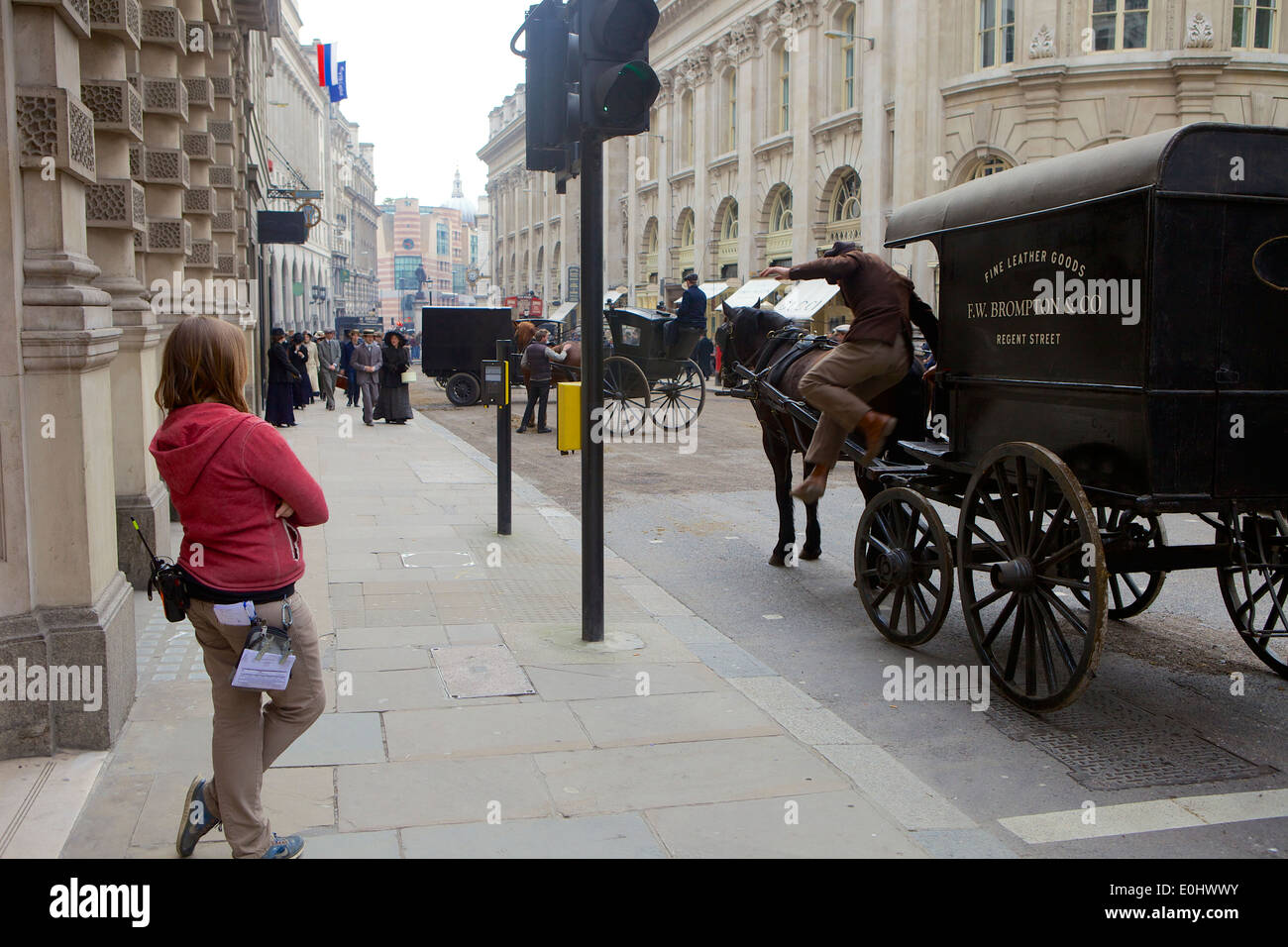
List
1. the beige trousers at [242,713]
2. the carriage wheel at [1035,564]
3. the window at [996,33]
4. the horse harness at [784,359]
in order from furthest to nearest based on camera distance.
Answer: the window at [996,33] → the horse harness at [784,359] → the carriage wheel at [1035,564] → the beige trousers at [242,713]

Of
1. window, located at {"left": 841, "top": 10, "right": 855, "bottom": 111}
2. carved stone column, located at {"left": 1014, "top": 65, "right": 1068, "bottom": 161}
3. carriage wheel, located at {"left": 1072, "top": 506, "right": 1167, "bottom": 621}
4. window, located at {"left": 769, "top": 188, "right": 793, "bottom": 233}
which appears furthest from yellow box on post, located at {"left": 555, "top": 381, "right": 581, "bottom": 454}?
window, located at {"left": 769, "top": 188, "right": 793, "bottom": 233}

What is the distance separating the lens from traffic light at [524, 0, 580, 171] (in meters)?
6.32

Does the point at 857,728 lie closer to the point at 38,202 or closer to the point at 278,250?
the point at 38,202

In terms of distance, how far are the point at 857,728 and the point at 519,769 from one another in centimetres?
167

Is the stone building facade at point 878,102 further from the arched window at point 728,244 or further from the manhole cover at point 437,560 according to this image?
the manhole cover at point 437,560

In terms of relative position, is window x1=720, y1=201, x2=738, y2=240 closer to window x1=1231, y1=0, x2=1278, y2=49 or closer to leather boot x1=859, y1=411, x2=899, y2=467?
window x1=1231, y1=0, x2=1278, y2=49

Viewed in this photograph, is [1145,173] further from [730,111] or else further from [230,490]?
[730,111]

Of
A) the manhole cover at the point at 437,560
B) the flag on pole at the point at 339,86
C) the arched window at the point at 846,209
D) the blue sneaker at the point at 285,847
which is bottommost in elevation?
the blue sneaker at the point at 285,847

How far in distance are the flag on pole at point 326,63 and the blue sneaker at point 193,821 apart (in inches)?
2179

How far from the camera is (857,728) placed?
5465 mm

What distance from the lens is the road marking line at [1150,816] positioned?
428cm

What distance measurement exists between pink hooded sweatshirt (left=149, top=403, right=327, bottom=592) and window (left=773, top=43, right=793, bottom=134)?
40.7 metres

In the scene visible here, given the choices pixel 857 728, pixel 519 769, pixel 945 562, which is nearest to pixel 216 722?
pixel 519 769
